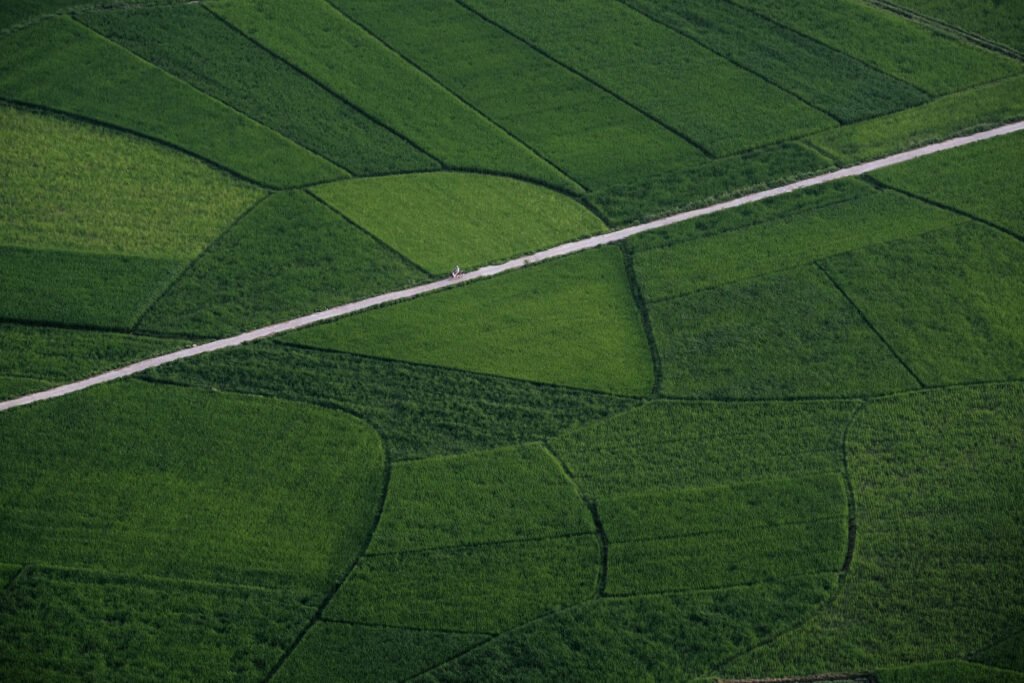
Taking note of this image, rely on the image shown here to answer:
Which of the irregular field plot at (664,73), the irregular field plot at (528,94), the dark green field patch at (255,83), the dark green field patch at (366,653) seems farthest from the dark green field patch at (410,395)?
the irregular field plot at (664,73)

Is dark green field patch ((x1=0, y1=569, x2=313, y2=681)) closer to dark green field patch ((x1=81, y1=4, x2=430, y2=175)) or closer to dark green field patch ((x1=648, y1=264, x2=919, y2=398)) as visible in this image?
dark green field patch ((x1=648, y1=264, x2=919, y2=398))

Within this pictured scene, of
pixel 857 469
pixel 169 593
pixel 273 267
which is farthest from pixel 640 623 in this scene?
pixel 273 267

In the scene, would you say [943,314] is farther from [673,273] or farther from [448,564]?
[448,564]

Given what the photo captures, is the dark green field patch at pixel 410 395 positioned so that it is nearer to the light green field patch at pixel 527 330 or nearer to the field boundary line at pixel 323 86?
the light green field patch at pixel 527 330

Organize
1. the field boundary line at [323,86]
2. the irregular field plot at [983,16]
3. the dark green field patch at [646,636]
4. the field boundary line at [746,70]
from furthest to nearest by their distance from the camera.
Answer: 1. the irregular field plot at [983,16]
2. the field boundary line at [746,70]
3. the field boundary line at [323,86]
4. the dark green field patch at [646,636]

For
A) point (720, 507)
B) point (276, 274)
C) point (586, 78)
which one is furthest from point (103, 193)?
point (720, 507)
